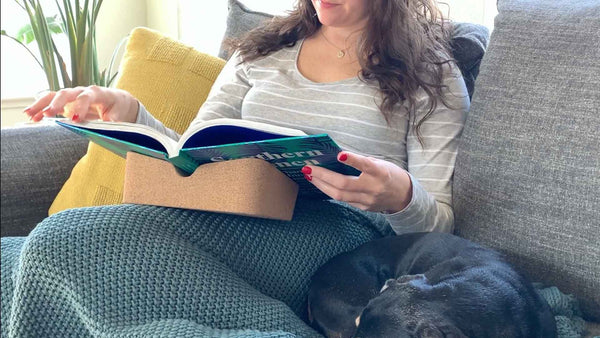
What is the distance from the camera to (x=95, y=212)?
0.94m

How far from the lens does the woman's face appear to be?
131cm

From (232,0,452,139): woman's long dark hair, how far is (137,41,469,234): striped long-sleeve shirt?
20 mm

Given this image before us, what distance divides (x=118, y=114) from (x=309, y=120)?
0.35 m

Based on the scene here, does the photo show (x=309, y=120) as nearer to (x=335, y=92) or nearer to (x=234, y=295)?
(x=335, y=92)

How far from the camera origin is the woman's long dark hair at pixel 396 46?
4.14 ft

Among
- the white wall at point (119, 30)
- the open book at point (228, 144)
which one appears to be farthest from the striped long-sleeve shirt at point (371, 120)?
the white wall at point (119, 30)

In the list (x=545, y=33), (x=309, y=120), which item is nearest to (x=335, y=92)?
(x=309, y=120)

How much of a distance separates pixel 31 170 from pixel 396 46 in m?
0.81

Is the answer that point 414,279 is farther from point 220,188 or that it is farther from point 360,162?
point 220,188

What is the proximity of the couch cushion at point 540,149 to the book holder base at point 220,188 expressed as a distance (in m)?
0.34

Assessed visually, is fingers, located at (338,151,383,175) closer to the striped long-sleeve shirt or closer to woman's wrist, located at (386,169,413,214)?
woman's wrist, located at (386,169,413,214)

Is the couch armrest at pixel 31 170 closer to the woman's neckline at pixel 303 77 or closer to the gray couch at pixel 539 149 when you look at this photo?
the woman's neckline at pixel 303 77

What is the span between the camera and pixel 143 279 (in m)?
0.86

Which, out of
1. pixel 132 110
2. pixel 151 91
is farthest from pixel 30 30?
pixel 132 110
